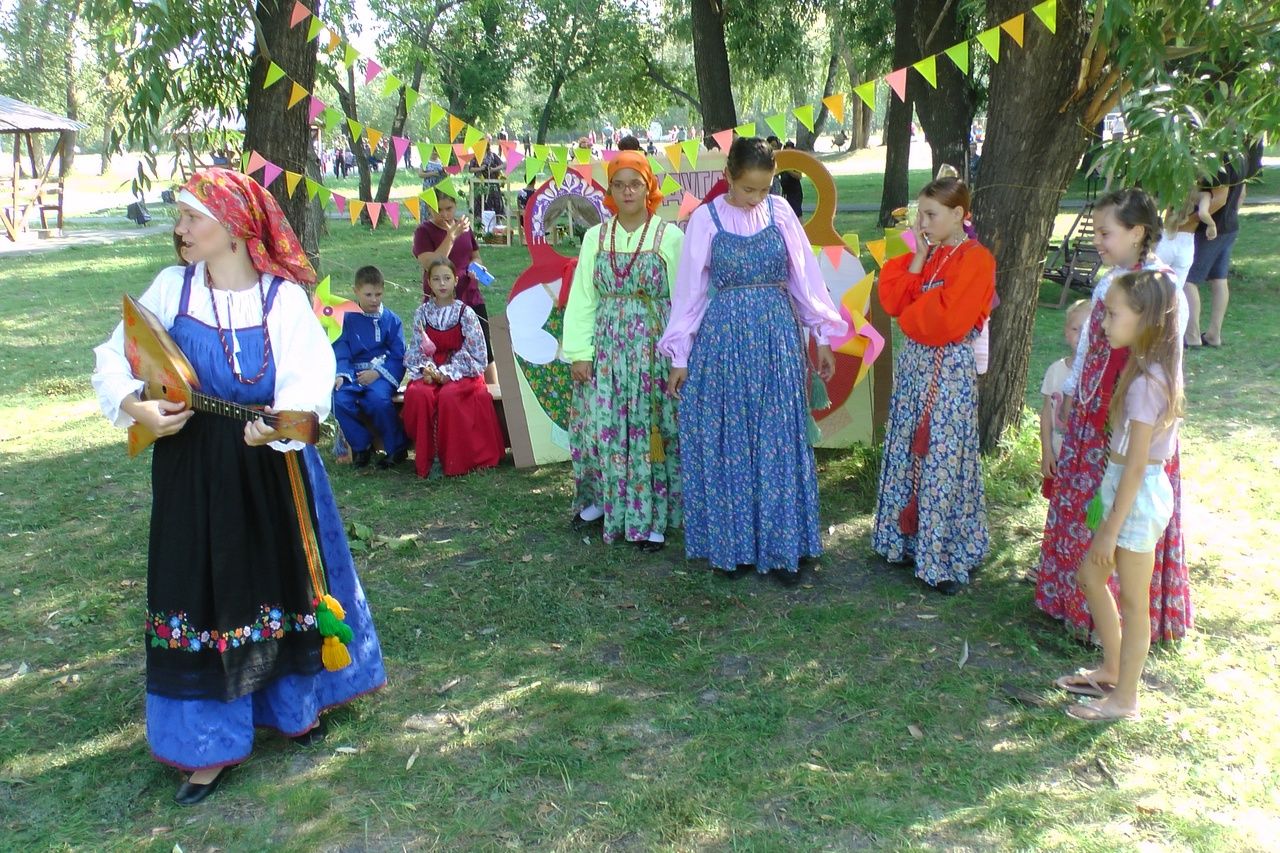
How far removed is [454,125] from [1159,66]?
149 inches

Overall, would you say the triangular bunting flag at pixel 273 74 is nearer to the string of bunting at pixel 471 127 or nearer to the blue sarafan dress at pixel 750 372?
the string of bunting at pixel 471 127

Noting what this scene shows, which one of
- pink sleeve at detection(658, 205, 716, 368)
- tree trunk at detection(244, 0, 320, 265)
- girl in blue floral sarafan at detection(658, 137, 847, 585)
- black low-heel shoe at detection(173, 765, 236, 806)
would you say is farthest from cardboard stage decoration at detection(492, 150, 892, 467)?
black low-heel shoe at detection(173, 765, 236, 806)

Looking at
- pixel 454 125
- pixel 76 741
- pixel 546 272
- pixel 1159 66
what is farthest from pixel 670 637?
pixel 454 125

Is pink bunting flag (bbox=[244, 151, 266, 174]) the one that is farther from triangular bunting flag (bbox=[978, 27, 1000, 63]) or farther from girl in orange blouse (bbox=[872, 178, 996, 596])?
triangular bunting flag (bbox=[978, 27, 1000, 63])

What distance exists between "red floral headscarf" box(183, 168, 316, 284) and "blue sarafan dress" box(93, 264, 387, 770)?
0.08 metres

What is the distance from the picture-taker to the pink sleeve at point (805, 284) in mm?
4344

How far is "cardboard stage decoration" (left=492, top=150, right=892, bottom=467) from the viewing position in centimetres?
564

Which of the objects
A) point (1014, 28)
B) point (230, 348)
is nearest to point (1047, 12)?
point (1014, 28)

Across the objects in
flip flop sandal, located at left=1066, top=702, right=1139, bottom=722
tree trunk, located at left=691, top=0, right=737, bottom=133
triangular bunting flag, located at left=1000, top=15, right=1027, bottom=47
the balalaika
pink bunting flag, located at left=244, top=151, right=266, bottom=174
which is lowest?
flip flop sandal, located at left=1066, top=702, right=1139, bottom=722

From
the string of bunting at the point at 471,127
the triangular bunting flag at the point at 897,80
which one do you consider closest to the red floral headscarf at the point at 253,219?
the string of bunting at the point at 471,127

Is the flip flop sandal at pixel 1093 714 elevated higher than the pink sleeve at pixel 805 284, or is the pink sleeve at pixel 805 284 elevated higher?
the pink sleeve at pixel 805 284

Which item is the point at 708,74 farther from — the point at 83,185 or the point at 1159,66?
the point at 83,185

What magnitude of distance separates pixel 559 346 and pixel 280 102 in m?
2.13

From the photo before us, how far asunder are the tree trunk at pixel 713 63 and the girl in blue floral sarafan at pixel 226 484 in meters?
9.86
